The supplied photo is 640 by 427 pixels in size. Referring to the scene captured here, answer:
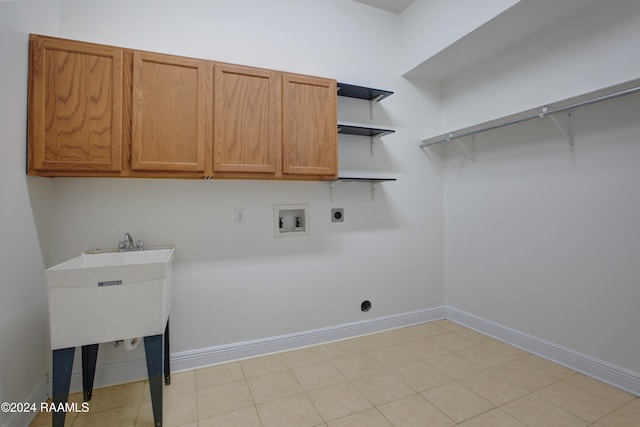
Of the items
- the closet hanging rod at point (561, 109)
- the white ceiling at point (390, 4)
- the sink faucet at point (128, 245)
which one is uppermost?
the white ceiling at point (390, 4)

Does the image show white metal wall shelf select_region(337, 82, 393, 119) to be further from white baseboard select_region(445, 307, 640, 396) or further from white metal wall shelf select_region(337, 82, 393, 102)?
white baseboard select_region(445, 307, 640, 396)

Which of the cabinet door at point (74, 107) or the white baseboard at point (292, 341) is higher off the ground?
the cabinet door at point (74, 107)

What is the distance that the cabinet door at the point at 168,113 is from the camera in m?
1.76

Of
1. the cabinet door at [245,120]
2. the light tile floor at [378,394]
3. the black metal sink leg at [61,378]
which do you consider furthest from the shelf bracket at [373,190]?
the black metal sink leg at [61,378]

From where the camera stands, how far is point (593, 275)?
1.96 metres

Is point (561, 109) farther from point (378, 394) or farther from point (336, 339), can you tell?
point (336, 339)

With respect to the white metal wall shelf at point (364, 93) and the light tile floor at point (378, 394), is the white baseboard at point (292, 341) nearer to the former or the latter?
the light tile floor at point (378, 394)

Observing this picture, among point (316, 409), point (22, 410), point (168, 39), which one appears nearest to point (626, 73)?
point (316, 409)

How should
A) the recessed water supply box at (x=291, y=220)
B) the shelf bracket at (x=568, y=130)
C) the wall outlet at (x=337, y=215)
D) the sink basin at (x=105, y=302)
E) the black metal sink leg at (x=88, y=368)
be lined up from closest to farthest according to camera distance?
1. the sink basin at (x=105, y=302)
2. the black metal sink leg at (x=88, y=368)
3. the shelf bracket at (x=568, y=130)
4. the recessed water supply box at (x=291, y=220)
5. the wall outlet at (x=337, y=215)

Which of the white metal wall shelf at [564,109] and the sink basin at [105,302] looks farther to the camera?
the white metal wall shelf at [564,109]

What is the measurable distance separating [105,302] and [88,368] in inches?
28.7

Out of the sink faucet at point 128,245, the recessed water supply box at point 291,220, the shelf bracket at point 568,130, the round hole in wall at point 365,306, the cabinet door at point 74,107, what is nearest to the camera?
the cabinet door at point 74,107

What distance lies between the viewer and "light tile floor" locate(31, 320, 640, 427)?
1.59 m

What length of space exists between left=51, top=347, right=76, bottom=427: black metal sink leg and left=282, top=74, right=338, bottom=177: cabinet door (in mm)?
1543
